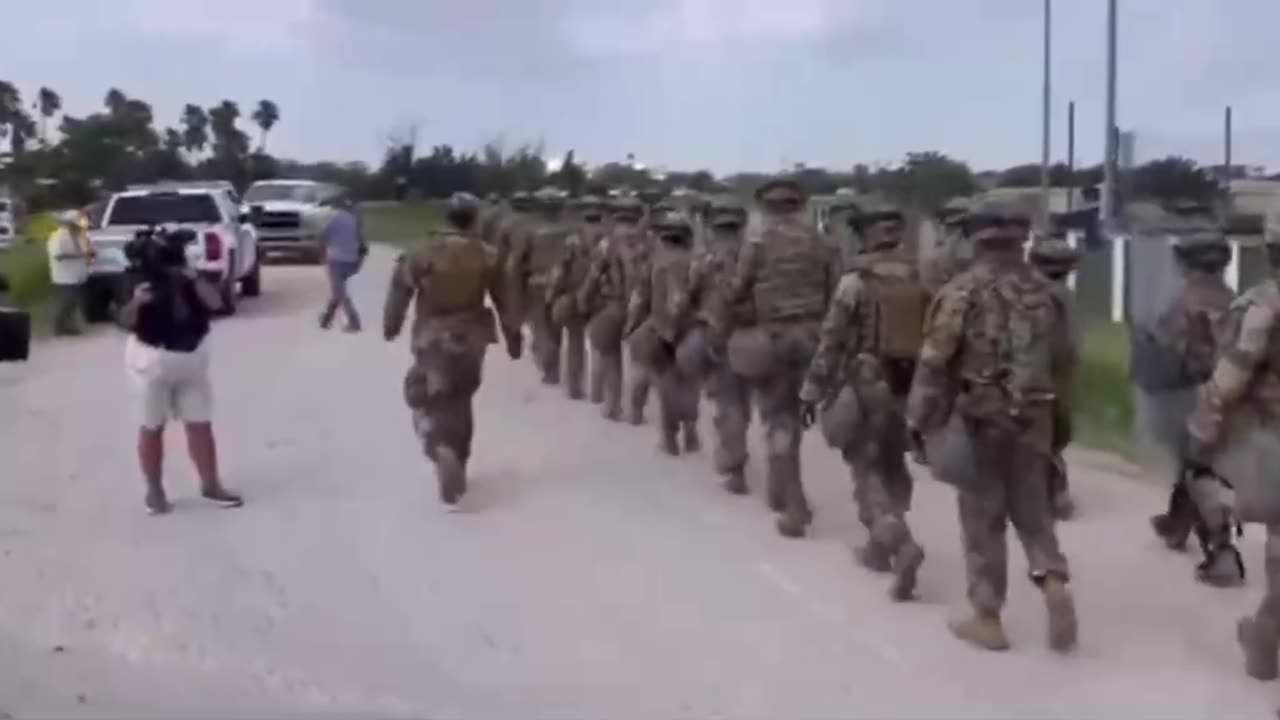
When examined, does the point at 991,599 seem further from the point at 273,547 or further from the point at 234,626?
A: the point at 273,547

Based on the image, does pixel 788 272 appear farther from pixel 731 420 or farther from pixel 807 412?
pixel 731 420

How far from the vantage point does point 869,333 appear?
9664 millimetres

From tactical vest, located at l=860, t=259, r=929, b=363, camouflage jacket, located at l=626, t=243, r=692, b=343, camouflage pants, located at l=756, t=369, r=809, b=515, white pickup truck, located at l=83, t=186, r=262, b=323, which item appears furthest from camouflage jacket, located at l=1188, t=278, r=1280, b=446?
white pickup truck, located at l=83, t=186, r=262, b=323

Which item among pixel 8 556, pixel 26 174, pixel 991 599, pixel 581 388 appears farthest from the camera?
pixel 26 174

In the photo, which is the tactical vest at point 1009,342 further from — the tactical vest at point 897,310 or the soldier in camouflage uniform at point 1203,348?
the soldier in camouflage uniform at point 1203,348

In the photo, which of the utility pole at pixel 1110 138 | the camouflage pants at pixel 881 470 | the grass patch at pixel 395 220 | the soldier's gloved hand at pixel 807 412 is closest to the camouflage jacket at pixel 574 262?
the soldier's gloved hand at pixel 807 412

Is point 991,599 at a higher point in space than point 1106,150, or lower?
lower

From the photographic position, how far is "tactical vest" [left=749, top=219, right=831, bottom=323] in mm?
10891

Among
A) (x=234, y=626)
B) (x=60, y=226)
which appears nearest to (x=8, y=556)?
(x=234, y=626)

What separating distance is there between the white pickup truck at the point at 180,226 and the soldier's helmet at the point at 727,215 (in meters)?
13.2

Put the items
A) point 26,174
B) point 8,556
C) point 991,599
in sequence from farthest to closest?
point 26,174 < point 8,556 < point 991,599

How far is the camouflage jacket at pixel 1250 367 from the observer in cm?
760

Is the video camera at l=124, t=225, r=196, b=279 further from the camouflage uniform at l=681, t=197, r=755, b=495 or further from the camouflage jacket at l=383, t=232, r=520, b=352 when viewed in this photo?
the camouflage uniform at l=681, t=197, r=755, b=495

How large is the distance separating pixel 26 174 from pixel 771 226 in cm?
5239
